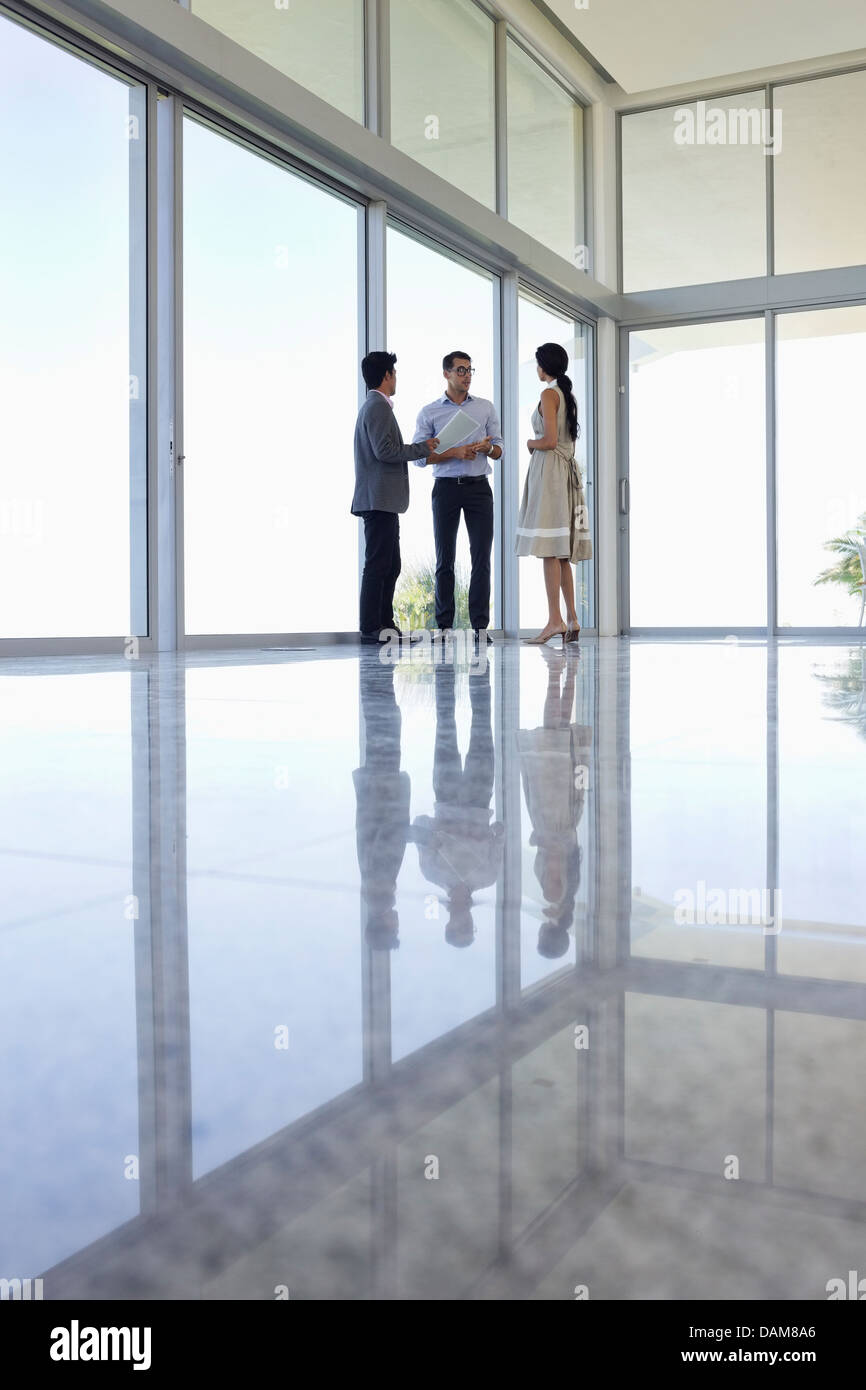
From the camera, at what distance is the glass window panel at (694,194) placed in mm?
10312

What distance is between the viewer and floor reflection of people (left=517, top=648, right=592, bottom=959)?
0.69 meters

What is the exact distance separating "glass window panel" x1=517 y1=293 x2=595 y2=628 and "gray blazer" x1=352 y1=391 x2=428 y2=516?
74.8 inches

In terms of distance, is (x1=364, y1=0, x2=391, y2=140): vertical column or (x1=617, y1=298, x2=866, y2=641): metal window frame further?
(x1=617, y1=298, x2=866, y2=641): metal window frame

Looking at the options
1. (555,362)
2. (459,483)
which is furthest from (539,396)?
(555,362)

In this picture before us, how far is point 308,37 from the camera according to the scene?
6.65 metres

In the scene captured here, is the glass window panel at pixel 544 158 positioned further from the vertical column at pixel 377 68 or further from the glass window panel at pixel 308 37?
the glass window panel at pixel 308 37

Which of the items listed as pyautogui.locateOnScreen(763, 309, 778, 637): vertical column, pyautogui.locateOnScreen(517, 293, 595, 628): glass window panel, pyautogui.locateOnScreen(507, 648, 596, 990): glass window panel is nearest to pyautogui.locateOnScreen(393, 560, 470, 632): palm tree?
pyautogui.locateOnScreen(517, 293, 595, 628): glass window panel

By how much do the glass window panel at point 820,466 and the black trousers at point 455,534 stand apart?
4.24 meters

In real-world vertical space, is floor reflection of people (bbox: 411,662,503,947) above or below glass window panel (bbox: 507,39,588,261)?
below

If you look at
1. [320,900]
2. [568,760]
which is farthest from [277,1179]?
[568,760]

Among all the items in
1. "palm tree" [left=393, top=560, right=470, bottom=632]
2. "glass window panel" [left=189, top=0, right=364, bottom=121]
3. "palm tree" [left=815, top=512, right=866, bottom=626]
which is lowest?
"palm tree" [left=393, top=560, right=470, bottom=632]

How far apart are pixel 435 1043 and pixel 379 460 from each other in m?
5.86

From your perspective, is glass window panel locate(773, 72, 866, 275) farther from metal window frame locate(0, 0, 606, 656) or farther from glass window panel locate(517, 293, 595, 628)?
metal window frame locate(0, 0, 606, 656)

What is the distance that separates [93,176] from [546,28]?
17.8 ft
